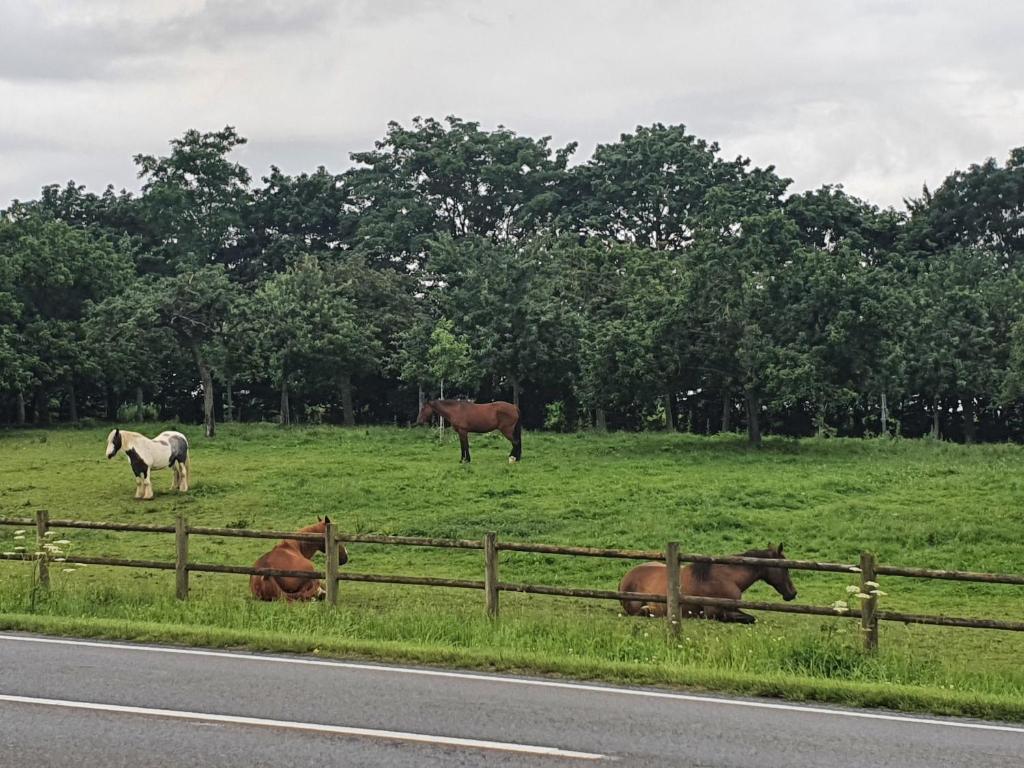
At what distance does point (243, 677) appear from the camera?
10719mm

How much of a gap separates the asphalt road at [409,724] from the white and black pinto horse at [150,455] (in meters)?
19.8

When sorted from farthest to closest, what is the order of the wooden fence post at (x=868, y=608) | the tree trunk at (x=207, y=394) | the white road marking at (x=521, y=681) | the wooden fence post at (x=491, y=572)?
the tree trunk at (x=207, y=394) → the wooden fence post at (x=491, y=572) → the wooden fence post at (x=868, y=608) → the white road marking at (x=521, y=681)

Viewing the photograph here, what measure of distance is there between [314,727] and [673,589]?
5790mm

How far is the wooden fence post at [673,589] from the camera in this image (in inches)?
523

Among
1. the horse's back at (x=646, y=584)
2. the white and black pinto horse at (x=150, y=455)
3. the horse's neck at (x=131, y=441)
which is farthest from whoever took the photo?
the horse's neck at (x=131, y=441)

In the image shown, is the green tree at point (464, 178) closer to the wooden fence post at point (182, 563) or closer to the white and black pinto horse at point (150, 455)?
the white and black pinto horse at point (150, 455)

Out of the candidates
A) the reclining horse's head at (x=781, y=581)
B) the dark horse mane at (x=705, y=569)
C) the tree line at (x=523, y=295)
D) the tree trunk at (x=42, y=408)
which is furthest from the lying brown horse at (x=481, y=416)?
the tree trunk at (x=42, y=408)

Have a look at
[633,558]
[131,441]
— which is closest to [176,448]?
[131,441]

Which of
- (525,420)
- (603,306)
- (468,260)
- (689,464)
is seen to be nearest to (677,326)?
(689,464)

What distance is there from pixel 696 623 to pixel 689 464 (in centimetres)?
1892

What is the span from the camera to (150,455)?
30.8m

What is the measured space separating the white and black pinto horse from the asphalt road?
1976 cm

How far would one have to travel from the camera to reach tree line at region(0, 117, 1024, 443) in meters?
40.6

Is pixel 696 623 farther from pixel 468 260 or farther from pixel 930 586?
pixel 468 260
